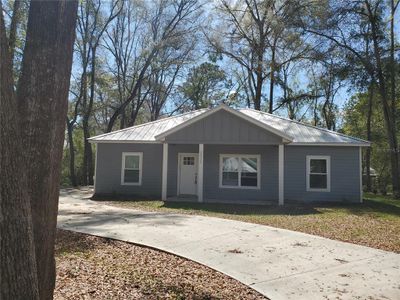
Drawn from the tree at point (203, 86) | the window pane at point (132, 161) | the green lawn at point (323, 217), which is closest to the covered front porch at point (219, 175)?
the green lawn at point (323, 217)

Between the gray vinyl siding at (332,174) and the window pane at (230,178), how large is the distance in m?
2.31

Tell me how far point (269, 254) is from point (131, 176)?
39.8 ft

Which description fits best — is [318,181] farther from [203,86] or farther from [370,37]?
[203,86]

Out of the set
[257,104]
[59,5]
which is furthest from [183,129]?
[257,104]

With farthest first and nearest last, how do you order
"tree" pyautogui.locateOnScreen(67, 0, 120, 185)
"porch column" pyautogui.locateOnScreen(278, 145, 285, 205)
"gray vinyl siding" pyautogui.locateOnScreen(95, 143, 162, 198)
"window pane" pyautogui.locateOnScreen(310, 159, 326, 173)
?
"tree" pyautogui.locateOnScreen(67, 0, 120, 185)
"gray vinyl siding" pyautogui.locateOnScreen(95, 143, 162, 198)
"window pane" pyautogui.locateOnScreen(310, 159, 326, 173)
"porch column" pyautogui.locateOnScreen(278, 145, 285, 205)

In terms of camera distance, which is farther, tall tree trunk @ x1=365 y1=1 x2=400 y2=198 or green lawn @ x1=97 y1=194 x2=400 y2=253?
tall tree trunk @ x1=365 y1=1 x2=400 y2=198

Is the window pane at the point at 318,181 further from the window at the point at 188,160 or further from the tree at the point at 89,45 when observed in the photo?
the tree at the point at 89,45

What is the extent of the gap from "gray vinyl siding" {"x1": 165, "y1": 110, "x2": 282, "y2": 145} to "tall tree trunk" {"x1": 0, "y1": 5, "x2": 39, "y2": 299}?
13799mm

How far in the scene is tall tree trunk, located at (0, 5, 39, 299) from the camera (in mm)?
2051

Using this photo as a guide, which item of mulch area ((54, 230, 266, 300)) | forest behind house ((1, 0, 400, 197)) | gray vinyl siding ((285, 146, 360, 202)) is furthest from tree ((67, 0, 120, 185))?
mulch area ((54, 230, 266, 300))

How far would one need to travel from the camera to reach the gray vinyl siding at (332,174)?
53.3ft

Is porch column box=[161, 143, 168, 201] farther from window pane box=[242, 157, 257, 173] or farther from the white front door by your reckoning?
window pane box=[242, 157, 257, 173]

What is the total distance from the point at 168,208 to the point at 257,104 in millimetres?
19840

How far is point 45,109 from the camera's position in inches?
116
